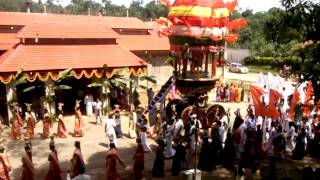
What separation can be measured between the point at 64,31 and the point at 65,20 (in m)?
8.82

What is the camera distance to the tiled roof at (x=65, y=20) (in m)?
26.5

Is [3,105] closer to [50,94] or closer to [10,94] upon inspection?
[10,94]

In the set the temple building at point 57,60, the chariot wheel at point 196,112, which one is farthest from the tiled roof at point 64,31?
the chariot wheel at point 196,112

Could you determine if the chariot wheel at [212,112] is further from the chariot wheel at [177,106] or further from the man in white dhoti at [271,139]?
the man in white dhoti at [271,139]

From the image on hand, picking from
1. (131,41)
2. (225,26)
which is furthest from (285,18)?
(131,41)

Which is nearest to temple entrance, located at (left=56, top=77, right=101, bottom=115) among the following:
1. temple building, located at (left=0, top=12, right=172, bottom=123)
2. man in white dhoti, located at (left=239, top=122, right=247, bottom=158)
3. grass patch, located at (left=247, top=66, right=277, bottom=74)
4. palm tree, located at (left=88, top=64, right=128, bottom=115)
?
temple building, located at (left=0, top=12, right=172, bottom=123)

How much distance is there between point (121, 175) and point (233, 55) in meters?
45.2

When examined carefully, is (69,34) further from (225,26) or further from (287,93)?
(287,93)

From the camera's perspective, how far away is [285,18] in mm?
9117

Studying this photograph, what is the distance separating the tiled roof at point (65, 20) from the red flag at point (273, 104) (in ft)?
45.6

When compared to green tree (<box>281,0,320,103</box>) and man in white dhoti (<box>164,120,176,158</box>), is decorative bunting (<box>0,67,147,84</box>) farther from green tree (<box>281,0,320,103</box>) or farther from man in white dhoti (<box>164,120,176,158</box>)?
green tree (<box>281,0,320,103</box>)

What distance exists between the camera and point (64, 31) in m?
20.8

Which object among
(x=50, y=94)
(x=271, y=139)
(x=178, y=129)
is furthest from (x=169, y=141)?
(x=50, y=94)

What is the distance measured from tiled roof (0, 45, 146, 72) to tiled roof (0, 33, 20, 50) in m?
2.51
